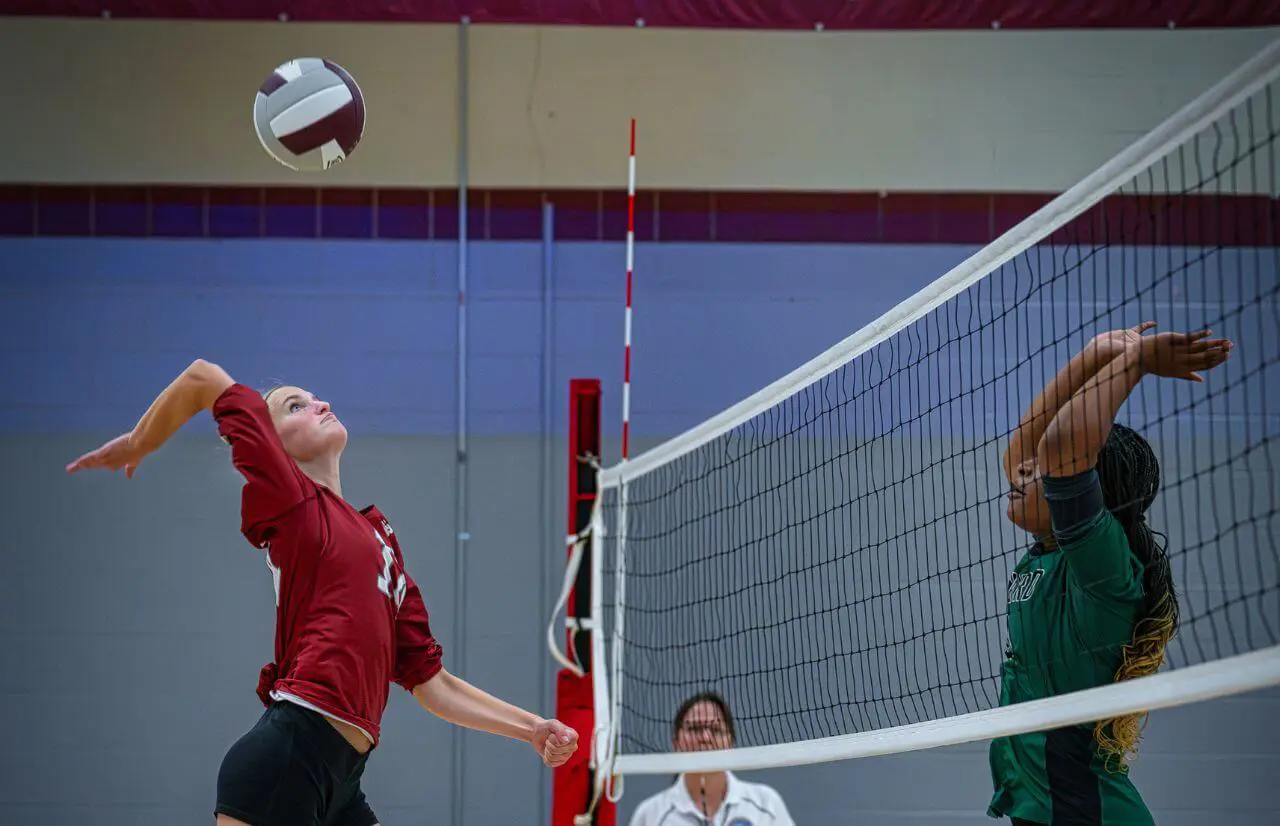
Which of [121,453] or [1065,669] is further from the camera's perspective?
[1065,669]

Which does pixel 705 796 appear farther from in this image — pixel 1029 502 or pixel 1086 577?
pixel 1086 577

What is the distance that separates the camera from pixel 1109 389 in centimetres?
233

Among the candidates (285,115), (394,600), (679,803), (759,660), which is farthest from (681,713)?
(285,115)

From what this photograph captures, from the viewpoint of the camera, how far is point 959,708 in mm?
5441

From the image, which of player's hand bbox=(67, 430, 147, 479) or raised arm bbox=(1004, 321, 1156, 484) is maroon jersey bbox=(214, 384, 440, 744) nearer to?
player's hand bbox=(67, 430, 147, 479)

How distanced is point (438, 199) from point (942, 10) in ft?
8.35

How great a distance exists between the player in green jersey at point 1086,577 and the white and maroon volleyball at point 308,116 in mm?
2423

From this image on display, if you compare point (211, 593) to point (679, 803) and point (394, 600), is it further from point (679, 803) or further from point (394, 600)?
point (394, 600)

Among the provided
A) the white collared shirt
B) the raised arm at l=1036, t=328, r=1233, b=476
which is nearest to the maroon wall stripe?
the white collared shirt

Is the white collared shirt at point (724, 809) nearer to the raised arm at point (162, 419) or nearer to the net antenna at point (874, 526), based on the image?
the net antenna at point (874, 526)

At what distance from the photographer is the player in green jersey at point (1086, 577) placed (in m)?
2.37

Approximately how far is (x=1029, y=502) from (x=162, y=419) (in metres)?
1.79

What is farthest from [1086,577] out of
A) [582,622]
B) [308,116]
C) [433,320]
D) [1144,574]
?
[433,320]

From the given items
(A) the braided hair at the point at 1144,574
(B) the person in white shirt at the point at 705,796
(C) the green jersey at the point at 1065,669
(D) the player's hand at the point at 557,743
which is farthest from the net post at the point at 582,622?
(A) the braided hair at the point at 1144,574
